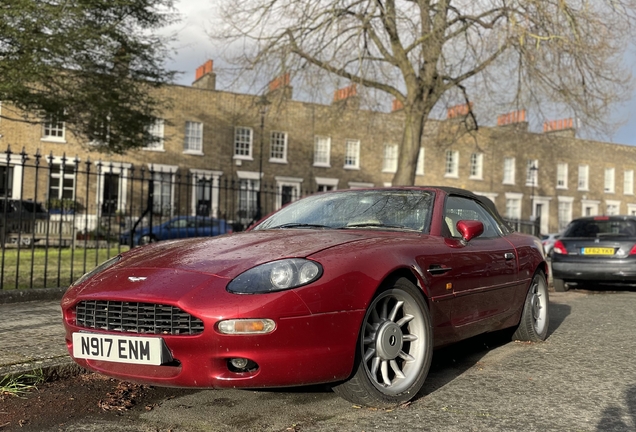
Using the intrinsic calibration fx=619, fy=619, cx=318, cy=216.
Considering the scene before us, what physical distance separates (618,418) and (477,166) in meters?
38.0

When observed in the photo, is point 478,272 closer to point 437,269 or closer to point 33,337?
point 437,269

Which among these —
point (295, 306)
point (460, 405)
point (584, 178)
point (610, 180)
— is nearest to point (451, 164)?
point (584, 178)

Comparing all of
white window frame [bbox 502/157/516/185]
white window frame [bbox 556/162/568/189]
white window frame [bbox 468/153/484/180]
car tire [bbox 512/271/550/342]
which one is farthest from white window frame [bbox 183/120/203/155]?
car tire [bbox 512/271/550/342]

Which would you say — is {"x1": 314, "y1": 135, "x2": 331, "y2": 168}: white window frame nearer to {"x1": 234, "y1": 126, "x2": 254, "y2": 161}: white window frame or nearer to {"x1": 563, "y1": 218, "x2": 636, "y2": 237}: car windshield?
{"x1": 234, "y1": 126, "x2": 254, "y2": 161}: white window frame

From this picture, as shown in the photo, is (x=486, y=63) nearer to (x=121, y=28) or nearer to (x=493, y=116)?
(x=493, y=116)

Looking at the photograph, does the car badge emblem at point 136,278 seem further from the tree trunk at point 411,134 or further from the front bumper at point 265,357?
the tree trunk at point 411,134

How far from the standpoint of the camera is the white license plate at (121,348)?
3.18 m

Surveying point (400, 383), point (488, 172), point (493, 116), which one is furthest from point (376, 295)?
point (488, 172)

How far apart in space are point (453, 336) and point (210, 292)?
1.87 m

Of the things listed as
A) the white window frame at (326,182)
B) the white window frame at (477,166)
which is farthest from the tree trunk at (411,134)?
the white window frame at (477,166)

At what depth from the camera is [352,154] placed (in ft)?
117

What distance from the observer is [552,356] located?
5.07 m

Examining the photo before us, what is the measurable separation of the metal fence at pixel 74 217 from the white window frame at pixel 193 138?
7.92ft

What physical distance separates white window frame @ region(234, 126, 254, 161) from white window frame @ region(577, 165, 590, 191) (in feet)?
83.9
